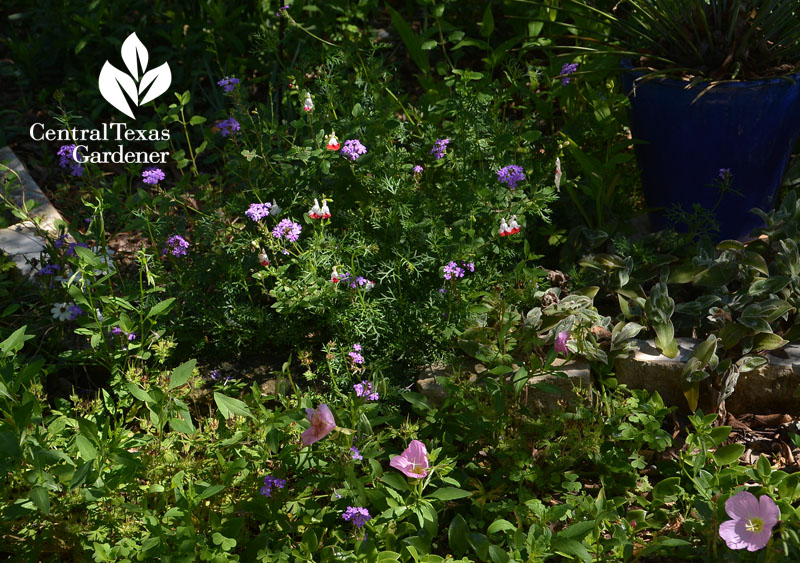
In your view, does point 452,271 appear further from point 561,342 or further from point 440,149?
point 440,149

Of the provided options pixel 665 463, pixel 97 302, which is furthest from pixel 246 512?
pixel 665 463

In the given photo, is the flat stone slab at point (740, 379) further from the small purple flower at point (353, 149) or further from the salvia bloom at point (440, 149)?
the small purple flower at point (353, 149)

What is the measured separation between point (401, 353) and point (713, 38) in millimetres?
1647

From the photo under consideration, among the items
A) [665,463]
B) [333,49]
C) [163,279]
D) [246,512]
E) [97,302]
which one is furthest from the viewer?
[333,49]

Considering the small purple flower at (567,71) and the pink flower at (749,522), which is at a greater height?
the small purple flower at (567,71)

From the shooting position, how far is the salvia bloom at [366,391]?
2176 mm

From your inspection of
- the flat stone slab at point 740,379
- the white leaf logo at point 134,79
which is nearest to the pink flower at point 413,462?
the flat stone slab at point 740,379

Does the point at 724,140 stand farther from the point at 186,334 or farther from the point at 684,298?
the point at 186,334

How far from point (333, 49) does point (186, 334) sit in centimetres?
132

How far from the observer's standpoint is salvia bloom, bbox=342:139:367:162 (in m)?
2.63

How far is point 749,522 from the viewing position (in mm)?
1825

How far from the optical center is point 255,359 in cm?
283

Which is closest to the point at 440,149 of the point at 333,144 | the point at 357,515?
the point at 333,144

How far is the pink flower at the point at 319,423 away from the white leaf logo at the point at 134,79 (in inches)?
94.7
